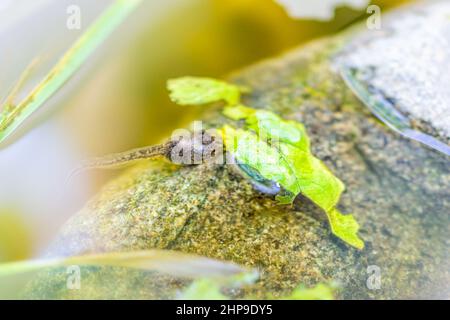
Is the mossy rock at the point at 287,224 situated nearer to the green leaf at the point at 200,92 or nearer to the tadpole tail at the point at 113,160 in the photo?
the tadpole tail at the point at 113,160

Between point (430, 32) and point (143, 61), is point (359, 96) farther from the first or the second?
point (143, 61)

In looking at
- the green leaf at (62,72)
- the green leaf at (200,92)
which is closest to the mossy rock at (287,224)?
the green leaf at (200,92)

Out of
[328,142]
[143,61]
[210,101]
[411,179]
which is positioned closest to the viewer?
[411,179]

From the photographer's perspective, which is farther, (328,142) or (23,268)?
(328,142)

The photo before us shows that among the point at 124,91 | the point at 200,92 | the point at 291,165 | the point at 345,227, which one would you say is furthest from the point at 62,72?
the point at 345,227

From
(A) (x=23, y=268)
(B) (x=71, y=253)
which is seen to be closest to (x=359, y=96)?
(B) (x=71, y=253)
